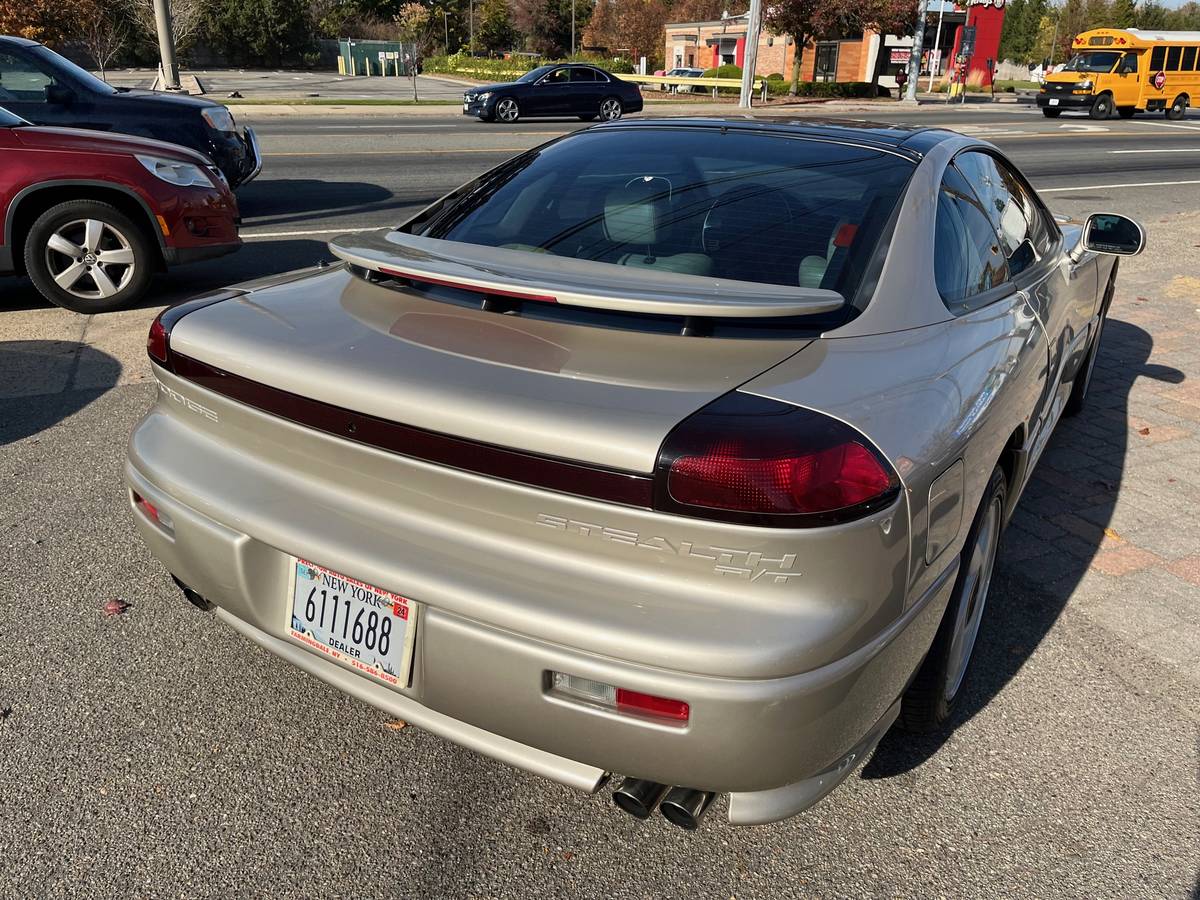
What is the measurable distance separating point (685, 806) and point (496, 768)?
0.75 meters

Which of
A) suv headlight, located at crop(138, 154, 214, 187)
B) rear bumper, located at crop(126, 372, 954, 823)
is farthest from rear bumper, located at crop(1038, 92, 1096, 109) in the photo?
rear bumper, located at crop(126, 372, 954, 823)

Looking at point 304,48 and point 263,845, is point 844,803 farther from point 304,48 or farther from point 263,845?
point 304,48

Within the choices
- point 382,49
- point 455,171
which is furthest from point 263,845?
point 382,49

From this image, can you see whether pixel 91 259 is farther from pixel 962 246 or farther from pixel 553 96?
pixel 553 96

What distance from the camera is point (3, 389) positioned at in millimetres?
5234

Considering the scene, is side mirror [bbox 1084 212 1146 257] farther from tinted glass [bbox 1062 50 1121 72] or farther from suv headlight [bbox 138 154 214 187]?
tinted glass [bbox 1062 50 1121 72]

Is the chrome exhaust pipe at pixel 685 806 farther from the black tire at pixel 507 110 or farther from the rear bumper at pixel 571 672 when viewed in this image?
the black tire at pixel 507 110

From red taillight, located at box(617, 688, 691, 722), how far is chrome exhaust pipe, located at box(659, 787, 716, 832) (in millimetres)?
233

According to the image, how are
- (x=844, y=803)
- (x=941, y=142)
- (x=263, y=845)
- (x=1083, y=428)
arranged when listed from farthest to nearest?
(x=1083, y=428) → (x=941, y=142) → (x=844, y=803) → (x=263, y=845)

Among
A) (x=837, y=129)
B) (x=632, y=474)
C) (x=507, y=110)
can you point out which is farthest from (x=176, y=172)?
(x=507, y=110)

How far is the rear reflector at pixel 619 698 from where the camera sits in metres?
1.84

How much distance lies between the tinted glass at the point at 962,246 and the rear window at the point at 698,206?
16 cm

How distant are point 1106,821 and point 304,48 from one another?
2773 inches

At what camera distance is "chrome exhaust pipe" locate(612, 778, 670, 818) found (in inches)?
79.2
